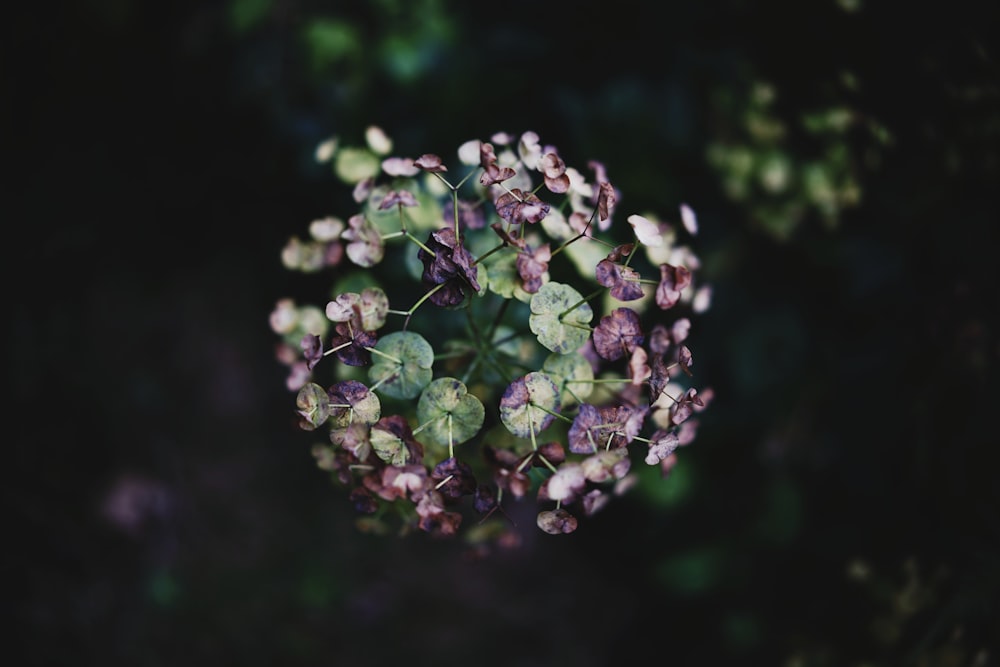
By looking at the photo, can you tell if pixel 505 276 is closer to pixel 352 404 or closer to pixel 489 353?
pixel 489 353

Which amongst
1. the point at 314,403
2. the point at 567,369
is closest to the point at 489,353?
the point at 567,369

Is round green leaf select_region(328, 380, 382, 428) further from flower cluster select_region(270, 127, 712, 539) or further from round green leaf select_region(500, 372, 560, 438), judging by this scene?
round green leaf select_region(500, 372, 560, 438)

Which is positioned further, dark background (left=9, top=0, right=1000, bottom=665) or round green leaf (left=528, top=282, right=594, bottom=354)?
dark background (left=9, top=0, right=1000, bottom=665)

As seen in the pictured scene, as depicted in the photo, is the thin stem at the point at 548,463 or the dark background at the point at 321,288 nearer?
the thin stem at the point at 548,463

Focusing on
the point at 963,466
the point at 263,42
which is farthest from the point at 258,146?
the point at 963,466

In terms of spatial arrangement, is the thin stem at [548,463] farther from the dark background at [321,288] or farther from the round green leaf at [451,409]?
the dark background at [321,288]

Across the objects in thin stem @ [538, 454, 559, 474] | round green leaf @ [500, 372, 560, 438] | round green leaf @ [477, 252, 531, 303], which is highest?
round green leaf @ [477, 252, 531, 303]

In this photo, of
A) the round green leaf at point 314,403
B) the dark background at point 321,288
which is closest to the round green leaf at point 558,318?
the round green leaf at point 314,403

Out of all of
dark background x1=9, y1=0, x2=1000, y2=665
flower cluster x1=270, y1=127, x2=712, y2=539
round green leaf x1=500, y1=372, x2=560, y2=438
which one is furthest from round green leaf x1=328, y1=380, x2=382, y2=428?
dark background x1=9, y1=0, x2=1000, y2=665
